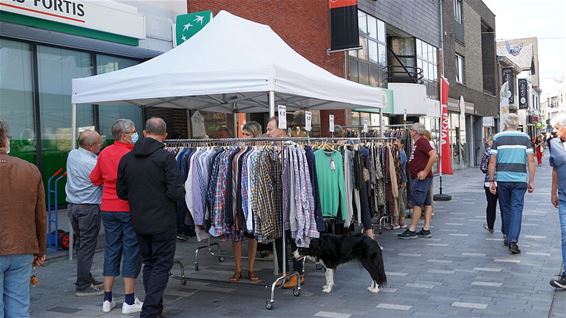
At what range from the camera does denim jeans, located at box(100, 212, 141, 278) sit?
5316mm

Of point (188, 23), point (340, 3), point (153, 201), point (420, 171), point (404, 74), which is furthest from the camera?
point (404, 74)

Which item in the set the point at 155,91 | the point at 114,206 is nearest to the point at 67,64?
the point at 155,91

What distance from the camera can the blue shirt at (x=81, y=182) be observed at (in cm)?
622

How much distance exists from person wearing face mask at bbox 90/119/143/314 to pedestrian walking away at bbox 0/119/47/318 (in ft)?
4.32

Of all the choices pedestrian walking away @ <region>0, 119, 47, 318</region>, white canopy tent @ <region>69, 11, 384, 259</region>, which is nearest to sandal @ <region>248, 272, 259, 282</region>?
white canopy tent @ <region>69, 11, 384, 259</region>

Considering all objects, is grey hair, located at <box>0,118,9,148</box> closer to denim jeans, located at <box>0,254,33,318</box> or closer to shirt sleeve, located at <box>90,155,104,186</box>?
denim jeans, located at <box>0,254,33,318</box>

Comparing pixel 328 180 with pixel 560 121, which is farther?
pixel 328 180

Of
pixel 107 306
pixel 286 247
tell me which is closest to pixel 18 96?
pixel 107 306

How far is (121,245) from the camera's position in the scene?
5.54 meters

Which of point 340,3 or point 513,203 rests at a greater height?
point 340,3

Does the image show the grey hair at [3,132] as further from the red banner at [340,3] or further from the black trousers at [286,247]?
the red banner at [340,3]

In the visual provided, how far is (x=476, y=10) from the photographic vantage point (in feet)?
116

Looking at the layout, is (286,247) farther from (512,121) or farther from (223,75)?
(512,121)

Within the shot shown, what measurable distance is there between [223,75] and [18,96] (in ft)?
14.9
